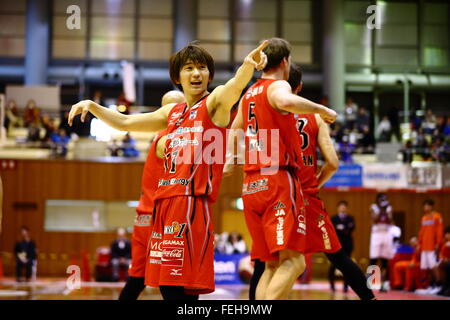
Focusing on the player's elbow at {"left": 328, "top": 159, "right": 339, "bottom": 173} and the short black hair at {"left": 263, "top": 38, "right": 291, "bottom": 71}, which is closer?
the short black hair at {"left": 263, "top": 38, "right": 291, "bottom": 71}

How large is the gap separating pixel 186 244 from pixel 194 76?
3.62ft

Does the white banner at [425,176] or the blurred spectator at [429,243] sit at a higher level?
the white banner at [425,176]

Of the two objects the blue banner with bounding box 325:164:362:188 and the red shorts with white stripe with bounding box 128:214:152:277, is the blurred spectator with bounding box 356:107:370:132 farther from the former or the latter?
the red shorts with white stripe with bounding box 128:214:152:277

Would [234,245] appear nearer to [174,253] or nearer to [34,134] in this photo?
[34,134]

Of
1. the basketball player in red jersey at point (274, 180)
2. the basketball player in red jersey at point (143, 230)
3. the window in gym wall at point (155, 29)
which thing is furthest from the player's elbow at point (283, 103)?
the window in gym wall at point (155, 29)

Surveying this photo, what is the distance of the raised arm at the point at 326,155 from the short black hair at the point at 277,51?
1.19m

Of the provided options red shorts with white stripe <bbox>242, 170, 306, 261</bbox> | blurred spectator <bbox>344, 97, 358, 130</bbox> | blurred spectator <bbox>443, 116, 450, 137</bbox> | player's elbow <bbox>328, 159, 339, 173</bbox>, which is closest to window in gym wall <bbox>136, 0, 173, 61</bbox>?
blurred spectator <bbox>344, 97, 358, 130</bbox>

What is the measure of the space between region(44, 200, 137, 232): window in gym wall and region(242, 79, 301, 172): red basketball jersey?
14412mm

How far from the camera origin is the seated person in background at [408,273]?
14172mm

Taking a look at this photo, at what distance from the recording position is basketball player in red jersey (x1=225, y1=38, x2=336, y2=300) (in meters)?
4.89

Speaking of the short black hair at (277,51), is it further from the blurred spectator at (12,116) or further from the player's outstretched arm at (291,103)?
the blurred spectator at (12,116)

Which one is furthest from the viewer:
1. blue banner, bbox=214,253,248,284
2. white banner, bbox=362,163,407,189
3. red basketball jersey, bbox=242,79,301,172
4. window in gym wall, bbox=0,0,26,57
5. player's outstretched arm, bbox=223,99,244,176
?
window in gym wall, bbox=0,0,26,57

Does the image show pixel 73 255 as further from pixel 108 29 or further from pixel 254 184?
pixel 254 184

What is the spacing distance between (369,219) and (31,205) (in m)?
9.21
